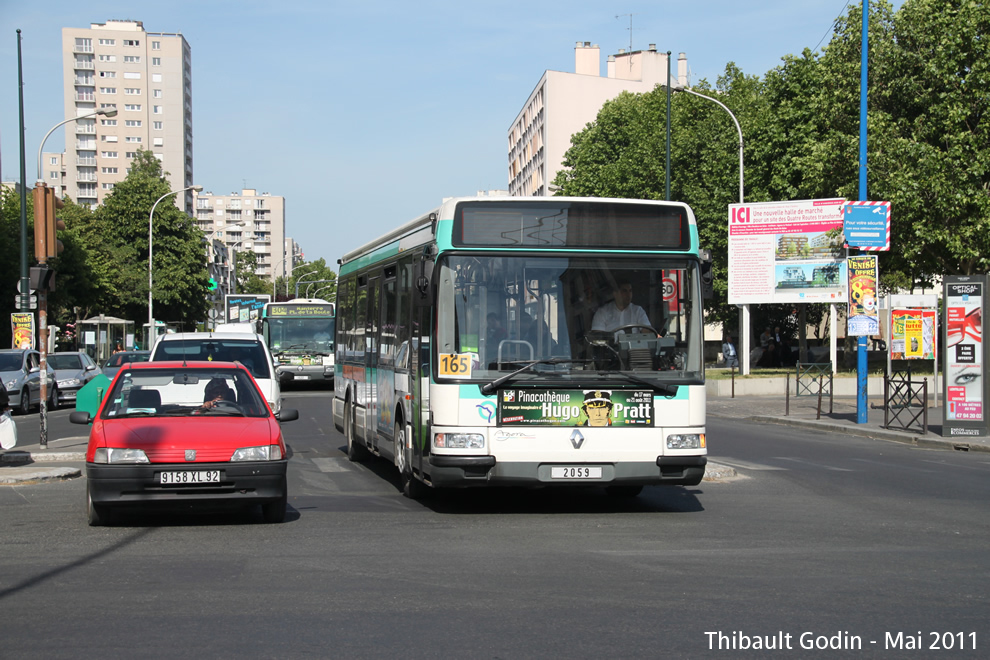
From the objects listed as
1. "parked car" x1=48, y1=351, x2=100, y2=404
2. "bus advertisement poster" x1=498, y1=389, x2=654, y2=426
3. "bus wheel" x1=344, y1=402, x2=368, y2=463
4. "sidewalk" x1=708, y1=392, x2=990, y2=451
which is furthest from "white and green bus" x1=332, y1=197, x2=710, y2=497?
"parked car" x1=48, y1=351, x2=100, y2=404

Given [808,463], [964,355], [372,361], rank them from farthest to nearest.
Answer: [964,355] < [808,463] < [372,361]

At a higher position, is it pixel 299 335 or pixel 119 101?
pixel 119 101

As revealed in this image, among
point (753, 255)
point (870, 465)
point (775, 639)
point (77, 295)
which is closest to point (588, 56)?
point (77, 295)

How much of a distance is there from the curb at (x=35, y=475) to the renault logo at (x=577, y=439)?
6.87m

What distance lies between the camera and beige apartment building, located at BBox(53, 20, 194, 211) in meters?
128

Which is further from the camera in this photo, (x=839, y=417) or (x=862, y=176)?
(x=839, y=417)

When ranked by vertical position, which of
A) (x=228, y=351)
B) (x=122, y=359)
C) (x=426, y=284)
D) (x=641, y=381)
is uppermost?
(x=426, y=284)

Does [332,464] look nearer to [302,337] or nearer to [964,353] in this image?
[964,353]

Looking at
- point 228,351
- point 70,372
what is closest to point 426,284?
point 228,351

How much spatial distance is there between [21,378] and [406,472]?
21671mm

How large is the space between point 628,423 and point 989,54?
25.4 meters

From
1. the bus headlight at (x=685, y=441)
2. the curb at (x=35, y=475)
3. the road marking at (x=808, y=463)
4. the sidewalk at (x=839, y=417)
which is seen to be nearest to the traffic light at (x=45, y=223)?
the curb at (x=35, y=475)

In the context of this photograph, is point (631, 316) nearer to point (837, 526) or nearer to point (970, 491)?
point (837, 526)

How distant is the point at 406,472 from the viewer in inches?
460
